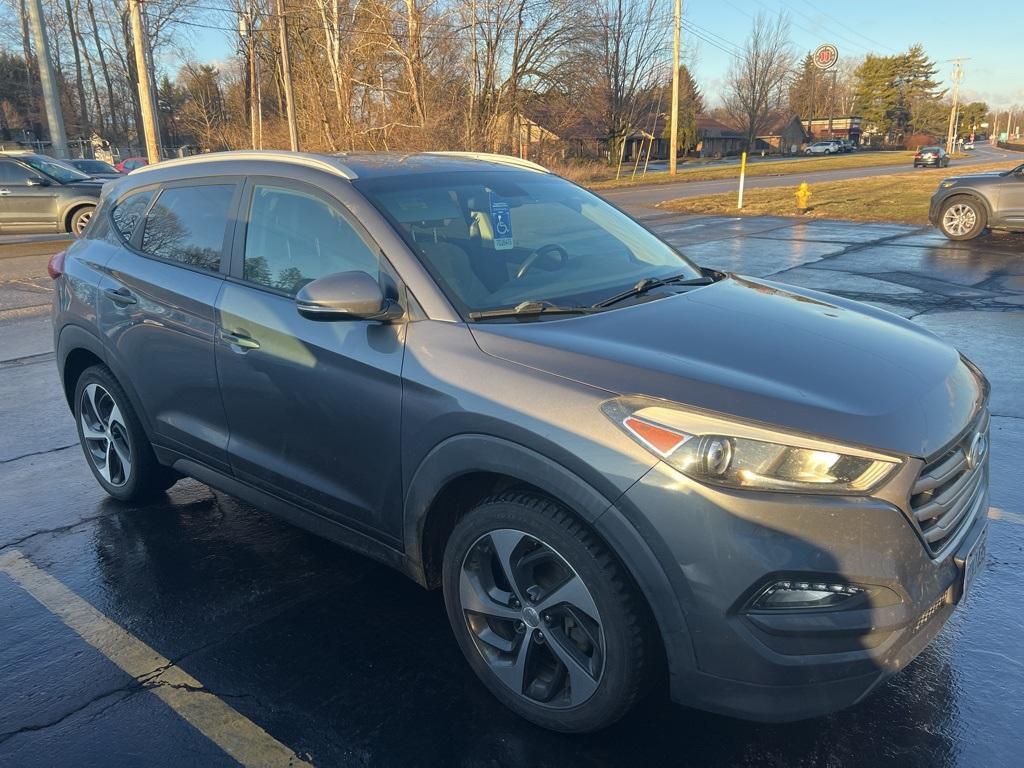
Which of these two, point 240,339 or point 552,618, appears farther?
point 240,339

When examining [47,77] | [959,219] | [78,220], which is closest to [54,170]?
[78,220]

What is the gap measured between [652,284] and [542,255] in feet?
1.57

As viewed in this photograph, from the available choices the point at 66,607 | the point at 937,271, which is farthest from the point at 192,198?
the point at 937,271

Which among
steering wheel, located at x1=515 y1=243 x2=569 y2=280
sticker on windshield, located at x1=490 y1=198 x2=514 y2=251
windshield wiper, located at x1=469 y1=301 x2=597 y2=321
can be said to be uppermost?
sticker on windshield, located at x1=490 y1=198 x2=514 y2=251

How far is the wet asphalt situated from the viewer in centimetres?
262

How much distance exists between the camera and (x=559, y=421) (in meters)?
2.40

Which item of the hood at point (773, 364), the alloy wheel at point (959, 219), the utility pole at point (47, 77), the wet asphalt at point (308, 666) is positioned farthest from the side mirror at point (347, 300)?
the utility pole at point (47, 77)

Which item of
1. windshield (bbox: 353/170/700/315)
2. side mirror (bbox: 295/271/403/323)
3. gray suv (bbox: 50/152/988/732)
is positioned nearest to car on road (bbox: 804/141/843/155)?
windshield (bbox: 353/170/700/315)

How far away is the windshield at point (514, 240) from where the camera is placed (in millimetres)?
3088

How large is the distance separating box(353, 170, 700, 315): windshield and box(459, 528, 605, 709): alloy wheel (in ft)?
2.93

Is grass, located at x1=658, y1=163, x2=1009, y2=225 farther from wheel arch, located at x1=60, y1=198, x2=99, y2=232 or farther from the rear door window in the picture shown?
the rear door window

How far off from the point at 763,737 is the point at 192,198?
3.43 metres

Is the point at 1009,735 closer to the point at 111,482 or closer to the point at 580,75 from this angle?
the point at 111,482

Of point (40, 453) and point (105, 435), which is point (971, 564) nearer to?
point (105, 435)
